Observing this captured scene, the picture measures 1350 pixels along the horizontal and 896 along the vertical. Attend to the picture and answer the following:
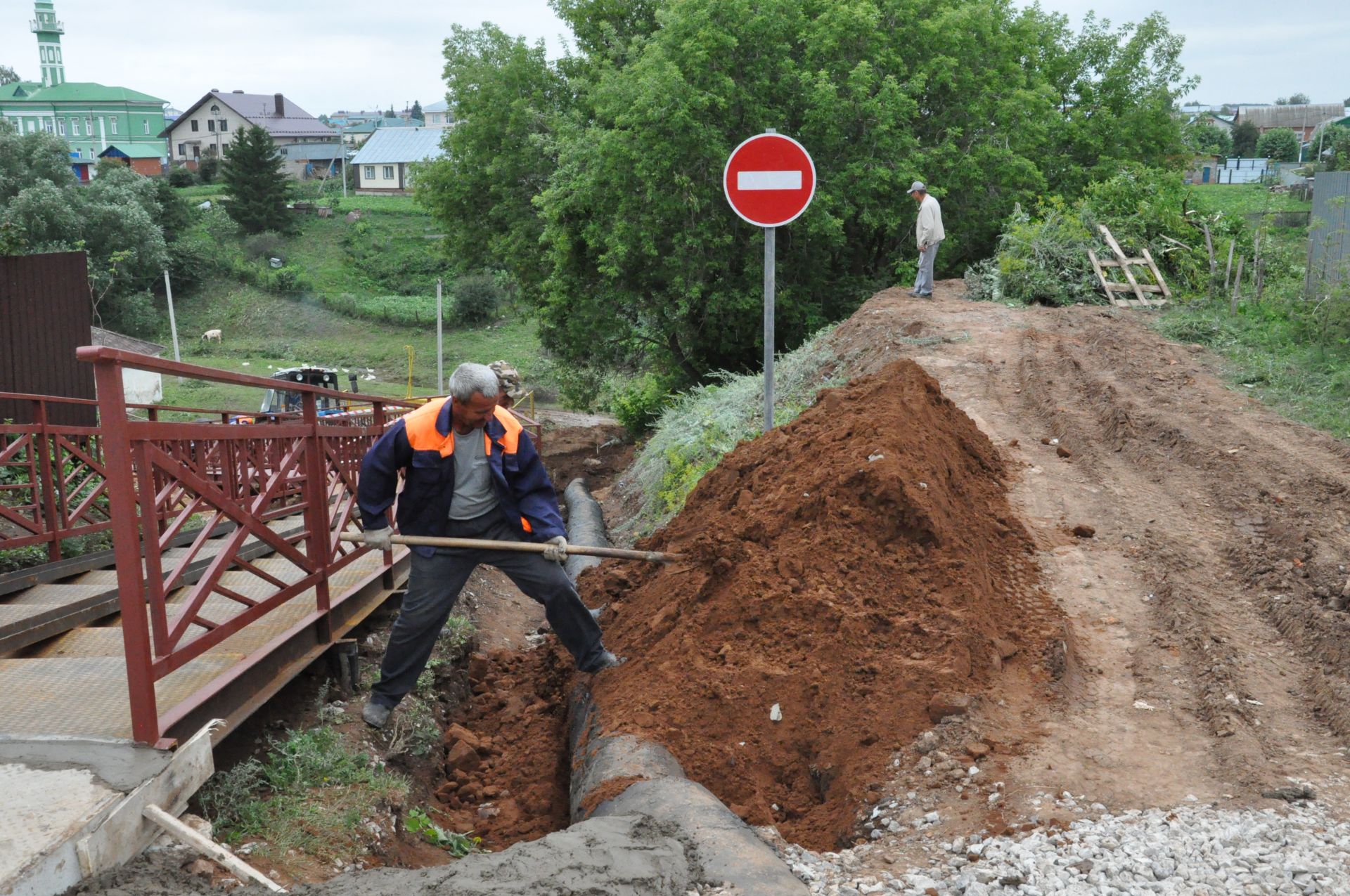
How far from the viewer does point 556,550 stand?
205 inches

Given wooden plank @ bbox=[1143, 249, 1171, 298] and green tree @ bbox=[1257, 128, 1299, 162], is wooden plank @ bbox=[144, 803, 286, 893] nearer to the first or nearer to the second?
wooden plank @ bbox=[1143, 249, 1171, 298]

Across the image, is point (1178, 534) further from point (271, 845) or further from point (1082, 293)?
point (1082, 293)

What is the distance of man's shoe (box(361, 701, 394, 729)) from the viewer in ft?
17.2

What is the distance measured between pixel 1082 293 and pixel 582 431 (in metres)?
14.4

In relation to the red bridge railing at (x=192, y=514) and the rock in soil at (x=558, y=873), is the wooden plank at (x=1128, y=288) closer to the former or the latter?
the red bridge railing at (x=192, y=514)

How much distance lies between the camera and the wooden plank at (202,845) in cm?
350

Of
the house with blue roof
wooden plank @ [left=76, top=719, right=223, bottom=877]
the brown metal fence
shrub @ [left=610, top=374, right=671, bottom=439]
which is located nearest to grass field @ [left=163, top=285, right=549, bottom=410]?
shrub @ [left=610, top=374, right=671, bottom=439]

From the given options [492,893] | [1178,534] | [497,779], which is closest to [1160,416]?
[1178,534]

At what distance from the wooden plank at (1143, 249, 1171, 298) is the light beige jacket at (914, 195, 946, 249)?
135 inches

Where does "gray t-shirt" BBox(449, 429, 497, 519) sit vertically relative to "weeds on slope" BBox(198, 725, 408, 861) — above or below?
above

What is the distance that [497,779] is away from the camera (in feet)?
18.0

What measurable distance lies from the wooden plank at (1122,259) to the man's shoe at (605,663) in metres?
11.6

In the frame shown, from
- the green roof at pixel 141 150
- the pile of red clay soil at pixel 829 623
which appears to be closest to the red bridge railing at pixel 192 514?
the pile of red clay soil at pixel 829 623

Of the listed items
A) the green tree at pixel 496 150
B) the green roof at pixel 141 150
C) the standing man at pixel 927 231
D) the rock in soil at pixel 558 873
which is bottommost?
the rock in soil at pixel 558 873
